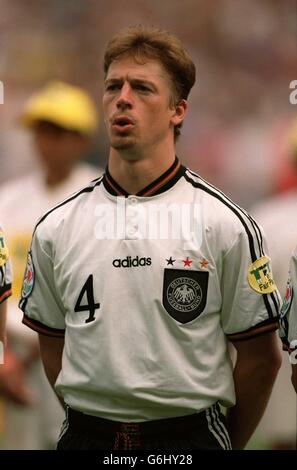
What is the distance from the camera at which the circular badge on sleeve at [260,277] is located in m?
3.57

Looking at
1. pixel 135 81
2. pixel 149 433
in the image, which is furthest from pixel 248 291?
pixel 135 81

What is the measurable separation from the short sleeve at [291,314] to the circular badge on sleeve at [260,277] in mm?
121

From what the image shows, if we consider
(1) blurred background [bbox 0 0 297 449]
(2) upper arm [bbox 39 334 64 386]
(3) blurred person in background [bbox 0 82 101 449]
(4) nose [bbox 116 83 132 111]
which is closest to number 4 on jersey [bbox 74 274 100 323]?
(2) upper arm [bbox 39 334 64 386]

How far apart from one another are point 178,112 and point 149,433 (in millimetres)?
1125

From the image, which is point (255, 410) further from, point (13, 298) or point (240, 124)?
point (240, 124)

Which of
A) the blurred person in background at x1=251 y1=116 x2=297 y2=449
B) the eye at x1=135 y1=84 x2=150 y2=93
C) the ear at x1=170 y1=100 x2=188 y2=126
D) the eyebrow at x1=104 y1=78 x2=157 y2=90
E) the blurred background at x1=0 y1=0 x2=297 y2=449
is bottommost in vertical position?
the blurred person in background at x1=251 y1=116 x2=297 y2=449

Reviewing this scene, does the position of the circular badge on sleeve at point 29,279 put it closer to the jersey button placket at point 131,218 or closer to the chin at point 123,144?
the jersey button placket at point 131,218

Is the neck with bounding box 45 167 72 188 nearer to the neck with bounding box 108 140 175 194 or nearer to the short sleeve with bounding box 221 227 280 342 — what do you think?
the neck with bounding box 108 140 175 194

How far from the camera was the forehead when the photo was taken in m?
3.60

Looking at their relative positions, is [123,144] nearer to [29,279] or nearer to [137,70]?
[137,70]

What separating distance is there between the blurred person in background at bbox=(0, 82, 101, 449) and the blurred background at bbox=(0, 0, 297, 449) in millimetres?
2444

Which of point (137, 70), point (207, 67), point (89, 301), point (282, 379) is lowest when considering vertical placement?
point (282, 379)

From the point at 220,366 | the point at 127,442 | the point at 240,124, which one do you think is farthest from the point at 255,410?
the point at 240,124

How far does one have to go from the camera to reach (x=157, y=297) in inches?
139
